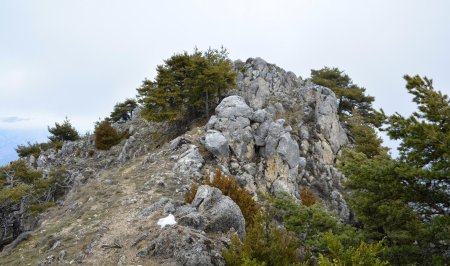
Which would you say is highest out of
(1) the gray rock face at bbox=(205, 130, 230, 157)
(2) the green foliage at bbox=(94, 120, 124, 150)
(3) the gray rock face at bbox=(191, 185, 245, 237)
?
(2) the green foliage at bbox=(94, 120, 124, 150)

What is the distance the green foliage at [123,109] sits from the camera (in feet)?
175

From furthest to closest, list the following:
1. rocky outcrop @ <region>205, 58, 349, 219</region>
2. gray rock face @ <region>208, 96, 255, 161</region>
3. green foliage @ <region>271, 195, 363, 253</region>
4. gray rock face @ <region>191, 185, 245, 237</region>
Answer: gray rock face @ <region>208, 96, 255, 161</region>, rocky outcrop @ <region>205, 58, 349, 219</region>, green foliage @ <region>271, 195, 363, 253</region>, gray rock face @ <region>191, 185, 245, 237</region>

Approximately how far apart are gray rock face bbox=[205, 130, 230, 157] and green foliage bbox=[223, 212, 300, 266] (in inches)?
457

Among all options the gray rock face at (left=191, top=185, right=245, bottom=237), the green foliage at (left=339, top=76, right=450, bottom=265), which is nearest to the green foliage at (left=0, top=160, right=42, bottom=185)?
the gray rock face at (left=191, top=185, right=245, bottom=237)

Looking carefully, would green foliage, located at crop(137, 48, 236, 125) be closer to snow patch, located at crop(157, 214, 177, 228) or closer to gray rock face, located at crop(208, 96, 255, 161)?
gray rock face, located at crop(208, 96, 255, 161)

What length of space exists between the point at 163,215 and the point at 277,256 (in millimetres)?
5544

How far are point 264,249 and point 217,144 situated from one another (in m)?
12.7

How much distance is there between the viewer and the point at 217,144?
2133 cm

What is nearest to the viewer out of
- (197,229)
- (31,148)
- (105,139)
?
(197,229)

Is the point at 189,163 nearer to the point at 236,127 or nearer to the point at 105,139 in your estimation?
the point at 236,127

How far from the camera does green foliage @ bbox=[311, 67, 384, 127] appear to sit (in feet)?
122


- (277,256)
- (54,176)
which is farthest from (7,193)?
(277,256)

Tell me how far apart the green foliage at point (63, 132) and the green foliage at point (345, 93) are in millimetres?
39645

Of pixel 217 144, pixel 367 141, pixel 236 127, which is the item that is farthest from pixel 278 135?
pixel 367 141
